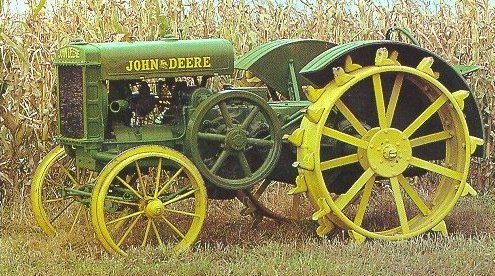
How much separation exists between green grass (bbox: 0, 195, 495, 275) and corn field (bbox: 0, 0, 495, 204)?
114 cm

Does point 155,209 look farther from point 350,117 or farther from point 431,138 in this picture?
point 431,138

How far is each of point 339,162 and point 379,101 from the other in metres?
0.52

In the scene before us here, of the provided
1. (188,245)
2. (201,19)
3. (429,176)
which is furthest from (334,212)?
(201,19)

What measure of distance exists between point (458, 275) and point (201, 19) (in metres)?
4.91

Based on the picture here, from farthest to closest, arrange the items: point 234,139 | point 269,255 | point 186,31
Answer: point 186,31 → point 234,139 → point 269,255

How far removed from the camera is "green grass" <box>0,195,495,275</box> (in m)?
5.98

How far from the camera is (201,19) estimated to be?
1002cm

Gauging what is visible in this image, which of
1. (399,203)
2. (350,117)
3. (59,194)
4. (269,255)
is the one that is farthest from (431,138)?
(59,194)

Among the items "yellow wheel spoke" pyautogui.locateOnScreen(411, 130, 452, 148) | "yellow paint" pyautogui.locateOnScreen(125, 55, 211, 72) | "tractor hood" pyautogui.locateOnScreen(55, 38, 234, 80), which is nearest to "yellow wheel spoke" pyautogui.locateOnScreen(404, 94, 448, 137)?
"yellow wheel spoke" pyautogui.locateOnScreen(411, 130, 452, 148)

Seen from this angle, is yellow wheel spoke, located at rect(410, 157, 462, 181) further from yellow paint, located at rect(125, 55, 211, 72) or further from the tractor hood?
yellow paint, located at rect(125, 55, 211, 72)

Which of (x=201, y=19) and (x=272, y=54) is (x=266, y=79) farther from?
(x=201, y=19)

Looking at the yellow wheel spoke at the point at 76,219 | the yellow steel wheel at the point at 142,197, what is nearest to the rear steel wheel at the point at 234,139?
the yellow steel wheel at the point at 142,197

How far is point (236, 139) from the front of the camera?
672cm

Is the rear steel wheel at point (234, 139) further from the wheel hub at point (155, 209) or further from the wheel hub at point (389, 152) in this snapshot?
the wheel hub at point (389, 152)
